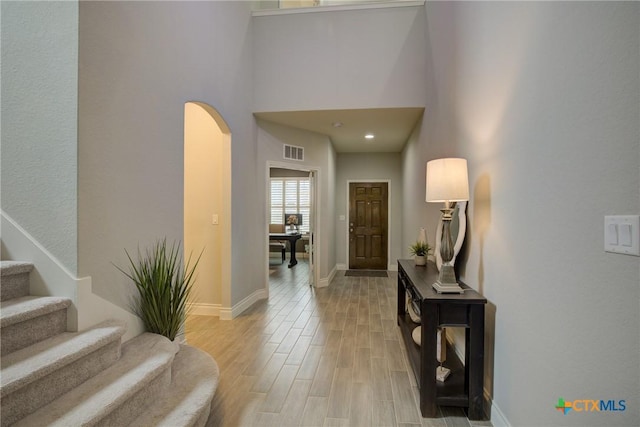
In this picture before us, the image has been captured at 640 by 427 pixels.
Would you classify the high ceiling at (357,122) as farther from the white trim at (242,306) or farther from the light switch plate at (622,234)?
the light switch plate at (622,234)

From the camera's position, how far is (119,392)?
1.48m

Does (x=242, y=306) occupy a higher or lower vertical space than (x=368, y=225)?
lower

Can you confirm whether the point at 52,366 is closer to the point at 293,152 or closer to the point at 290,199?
the point at 293,152

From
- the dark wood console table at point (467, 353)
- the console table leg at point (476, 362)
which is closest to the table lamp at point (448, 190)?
the dark wood console table at point (467, 353)

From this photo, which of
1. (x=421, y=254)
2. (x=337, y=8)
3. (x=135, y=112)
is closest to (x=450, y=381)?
(x=421, y=254)

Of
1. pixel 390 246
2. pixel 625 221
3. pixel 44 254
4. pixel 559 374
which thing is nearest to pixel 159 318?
pixel 44 254

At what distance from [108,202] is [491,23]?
2706 millimetres

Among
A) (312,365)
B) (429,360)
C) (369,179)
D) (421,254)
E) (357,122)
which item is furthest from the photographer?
(369,179)

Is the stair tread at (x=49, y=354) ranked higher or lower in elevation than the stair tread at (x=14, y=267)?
lower

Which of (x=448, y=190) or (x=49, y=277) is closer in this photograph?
(x=49, y=277)

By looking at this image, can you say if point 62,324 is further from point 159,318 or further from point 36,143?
point 36,143

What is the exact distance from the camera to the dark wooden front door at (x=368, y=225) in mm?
7172

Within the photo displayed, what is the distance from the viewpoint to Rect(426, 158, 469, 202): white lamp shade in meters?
2.12

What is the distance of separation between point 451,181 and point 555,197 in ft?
2.68
